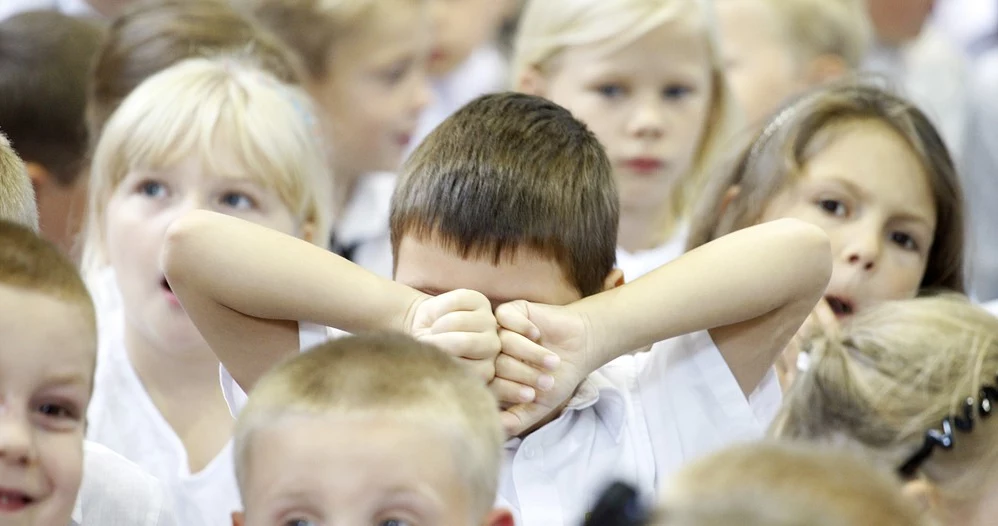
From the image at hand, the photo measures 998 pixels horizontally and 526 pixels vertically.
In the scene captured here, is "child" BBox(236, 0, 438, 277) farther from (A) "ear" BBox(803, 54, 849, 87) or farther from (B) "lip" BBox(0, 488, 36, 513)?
(B) "lip" BBox(0, 488, 36, 513)

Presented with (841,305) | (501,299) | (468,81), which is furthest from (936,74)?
(501,299)

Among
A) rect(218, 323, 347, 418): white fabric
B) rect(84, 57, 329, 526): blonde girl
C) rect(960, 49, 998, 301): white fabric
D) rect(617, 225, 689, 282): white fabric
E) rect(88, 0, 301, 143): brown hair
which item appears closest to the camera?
rect(218, 323, 347, 418): white fabric

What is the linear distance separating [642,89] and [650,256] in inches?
13.5

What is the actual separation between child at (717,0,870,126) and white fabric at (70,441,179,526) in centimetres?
214

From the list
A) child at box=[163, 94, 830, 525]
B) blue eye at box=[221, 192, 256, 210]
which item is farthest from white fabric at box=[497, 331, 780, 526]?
blue eye at box=[221, 192, 256, 210]

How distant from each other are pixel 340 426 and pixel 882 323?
82 cm

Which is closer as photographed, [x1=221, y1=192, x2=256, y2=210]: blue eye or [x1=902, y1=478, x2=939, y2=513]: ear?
[x1=902, y1=478, x2=939, y2=513]: ear

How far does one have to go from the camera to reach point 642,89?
9.63ft

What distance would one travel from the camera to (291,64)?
2953 millimetres

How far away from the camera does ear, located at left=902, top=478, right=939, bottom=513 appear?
1.68 m

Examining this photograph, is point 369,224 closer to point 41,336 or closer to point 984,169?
point 41,336

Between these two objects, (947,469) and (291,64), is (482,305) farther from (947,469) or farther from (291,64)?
(291,64)

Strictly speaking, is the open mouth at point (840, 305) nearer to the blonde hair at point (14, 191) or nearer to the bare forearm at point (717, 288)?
the bare forearm at point (717, 288)

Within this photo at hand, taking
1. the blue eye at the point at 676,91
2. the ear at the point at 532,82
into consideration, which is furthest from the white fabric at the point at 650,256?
the ear at the point at 532,82
